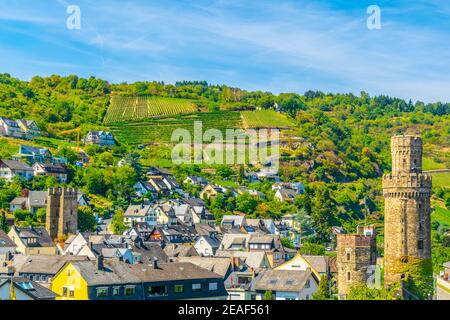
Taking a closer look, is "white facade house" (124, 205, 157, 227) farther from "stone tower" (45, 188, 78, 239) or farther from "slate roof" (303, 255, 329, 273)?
"slate roof" (303, 255, 329, 273)

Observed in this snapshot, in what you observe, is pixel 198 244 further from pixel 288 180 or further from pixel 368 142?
pixel 368 142

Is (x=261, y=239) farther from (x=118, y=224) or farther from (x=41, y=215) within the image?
(x=41, y=215)

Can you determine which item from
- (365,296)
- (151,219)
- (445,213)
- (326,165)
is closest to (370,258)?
(365,296)

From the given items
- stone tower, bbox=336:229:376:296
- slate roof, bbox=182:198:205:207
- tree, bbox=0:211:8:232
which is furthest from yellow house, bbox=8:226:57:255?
stone tower, bbox=336:229:376:296

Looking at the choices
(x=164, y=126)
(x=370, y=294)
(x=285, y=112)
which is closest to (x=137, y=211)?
(x=164, y=126)

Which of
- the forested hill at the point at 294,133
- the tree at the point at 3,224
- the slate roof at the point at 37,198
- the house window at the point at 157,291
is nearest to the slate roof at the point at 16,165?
the forested hill at the point at 294,133

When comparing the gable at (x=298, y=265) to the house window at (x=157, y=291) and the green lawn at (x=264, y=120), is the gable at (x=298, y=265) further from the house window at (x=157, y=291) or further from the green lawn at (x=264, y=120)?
the green lawn at (x=264, y=120)
